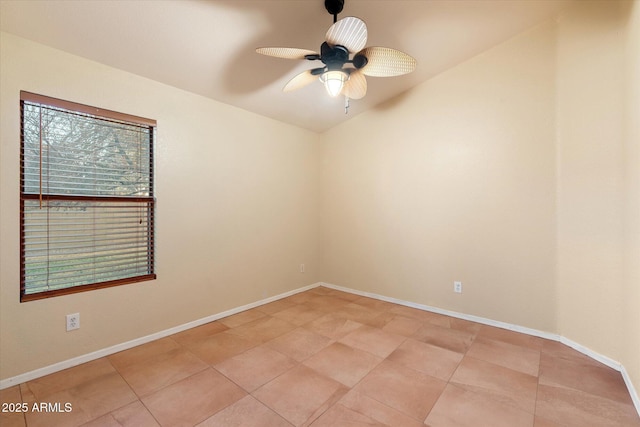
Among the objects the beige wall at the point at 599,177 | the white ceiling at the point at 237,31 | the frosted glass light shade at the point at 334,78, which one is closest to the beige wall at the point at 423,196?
the beige wall at the point at 599,177

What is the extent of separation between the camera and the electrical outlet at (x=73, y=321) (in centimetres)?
210

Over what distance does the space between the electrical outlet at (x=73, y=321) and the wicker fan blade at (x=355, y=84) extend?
9.41ft

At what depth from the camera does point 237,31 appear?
7.06 ft

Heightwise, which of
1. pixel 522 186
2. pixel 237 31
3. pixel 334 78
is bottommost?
pixel 522 186

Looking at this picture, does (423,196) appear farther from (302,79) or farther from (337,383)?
(337,383)

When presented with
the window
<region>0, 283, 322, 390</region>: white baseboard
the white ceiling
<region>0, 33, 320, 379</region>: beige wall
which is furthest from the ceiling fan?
<region>0, 283, 322, 390</region>: white baseboard

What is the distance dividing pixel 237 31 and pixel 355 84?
1.02 metres

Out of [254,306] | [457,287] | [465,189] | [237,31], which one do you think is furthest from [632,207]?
[254,306]

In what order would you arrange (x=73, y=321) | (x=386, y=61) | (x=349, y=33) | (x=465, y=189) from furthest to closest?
(x=465, y=189)
(x=73, y=321)
(x=386, y=61)
(x=349, y=33)

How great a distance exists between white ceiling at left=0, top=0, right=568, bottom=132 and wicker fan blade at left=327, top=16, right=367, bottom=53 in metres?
0.52

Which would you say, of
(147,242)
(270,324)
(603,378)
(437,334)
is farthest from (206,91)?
(603,378)

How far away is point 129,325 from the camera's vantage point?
240 cm

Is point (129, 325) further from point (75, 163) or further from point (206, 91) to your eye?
point (206, 91)

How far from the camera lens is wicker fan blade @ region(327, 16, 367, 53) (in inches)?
63.1
